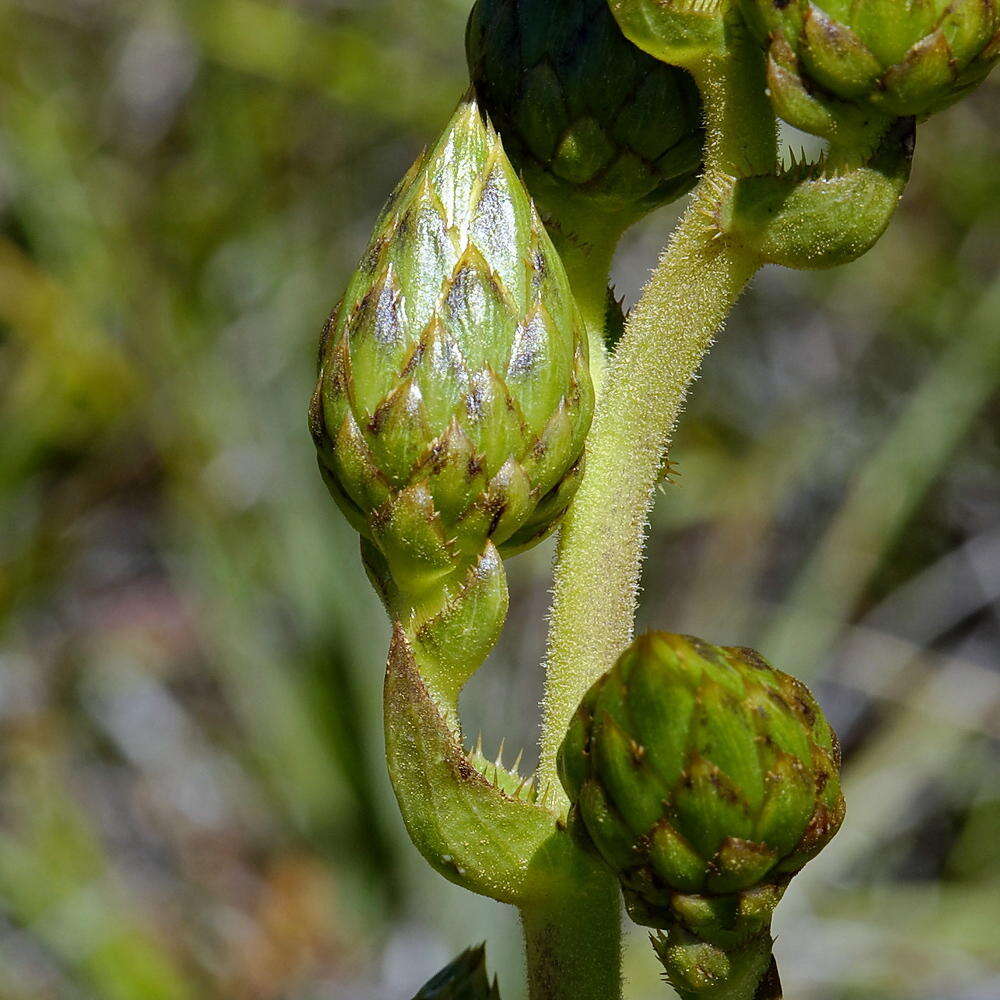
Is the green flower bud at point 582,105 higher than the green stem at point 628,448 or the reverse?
higher

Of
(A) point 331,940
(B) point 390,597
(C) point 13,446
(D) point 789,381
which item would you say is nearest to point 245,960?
(A) point 331,940

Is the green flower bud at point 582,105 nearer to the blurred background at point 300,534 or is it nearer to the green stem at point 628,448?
the green stem at point 628,448

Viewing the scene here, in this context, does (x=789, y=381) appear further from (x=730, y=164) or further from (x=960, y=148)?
(x=730, y=164)

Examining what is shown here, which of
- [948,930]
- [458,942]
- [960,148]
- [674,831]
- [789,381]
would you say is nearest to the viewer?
[674,831]

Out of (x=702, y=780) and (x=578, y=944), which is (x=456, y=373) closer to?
(x=702, y=780)

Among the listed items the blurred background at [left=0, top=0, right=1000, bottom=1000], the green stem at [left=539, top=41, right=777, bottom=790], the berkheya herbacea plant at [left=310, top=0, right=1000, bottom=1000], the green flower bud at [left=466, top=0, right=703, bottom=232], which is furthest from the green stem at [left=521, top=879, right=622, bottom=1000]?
the blurred background at [left=0, top=0, right=1000, bottom=1000]

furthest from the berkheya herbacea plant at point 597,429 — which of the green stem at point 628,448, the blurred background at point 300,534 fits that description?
the blurred background at point 300,534
